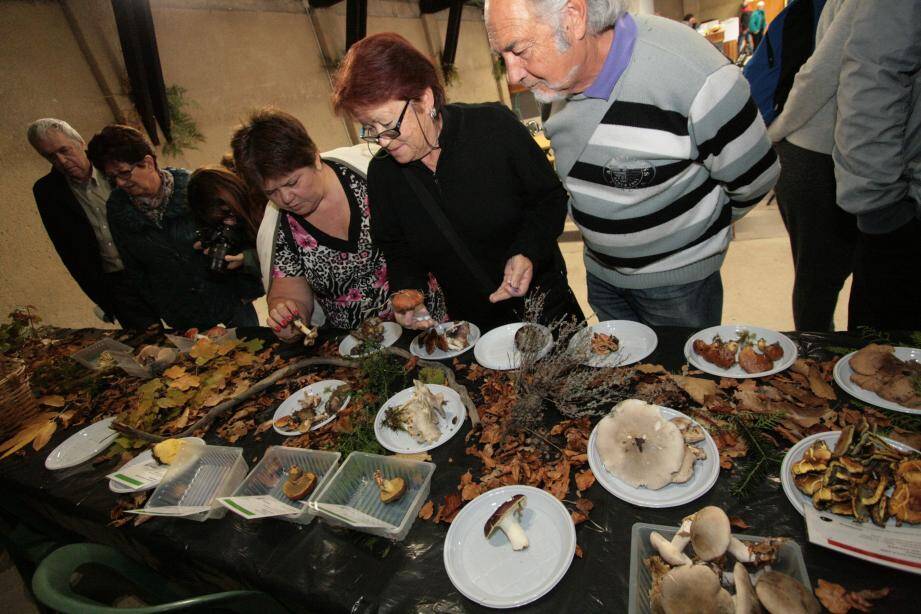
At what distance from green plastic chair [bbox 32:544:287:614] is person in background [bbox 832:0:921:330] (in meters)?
2.44

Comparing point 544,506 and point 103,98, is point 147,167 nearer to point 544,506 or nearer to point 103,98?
point 544,506

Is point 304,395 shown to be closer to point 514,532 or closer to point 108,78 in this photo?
point 514,532

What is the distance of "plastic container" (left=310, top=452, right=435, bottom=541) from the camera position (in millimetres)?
1135

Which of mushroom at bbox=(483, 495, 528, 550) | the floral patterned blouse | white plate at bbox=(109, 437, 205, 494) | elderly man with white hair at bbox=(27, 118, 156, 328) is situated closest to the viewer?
mushroom at bbox=(483, 495, 528, 550)

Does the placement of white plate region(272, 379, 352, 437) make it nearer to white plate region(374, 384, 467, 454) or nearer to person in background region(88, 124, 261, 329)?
white plate region(374, 384, 467, 454)

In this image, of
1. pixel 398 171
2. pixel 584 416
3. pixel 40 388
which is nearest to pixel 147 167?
pixel 40 388

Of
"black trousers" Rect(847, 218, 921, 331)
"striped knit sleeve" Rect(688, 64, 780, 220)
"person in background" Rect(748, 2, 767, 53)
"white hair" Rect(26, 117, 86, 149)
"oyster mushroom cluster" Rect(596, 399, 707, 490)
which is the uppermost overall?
"white hair" Rect(26, 117, 86, 149)

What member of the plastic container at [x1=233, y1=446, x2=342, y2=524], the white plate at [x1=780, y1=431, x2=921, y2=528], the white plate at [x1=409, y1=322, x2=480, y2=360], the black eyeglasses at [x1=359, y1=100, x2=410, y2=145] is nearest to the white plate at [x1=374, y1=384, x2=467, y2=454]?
the plastic container at [x1=233, y1=446, x2=342, y2=524]

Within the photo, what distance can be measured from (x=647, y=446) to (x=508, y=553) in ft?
1.45

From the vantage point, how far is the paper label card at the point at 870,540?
0.77 m

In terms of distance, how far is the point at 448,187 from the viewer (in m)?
1.92

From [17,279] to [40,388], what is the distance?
3183 mm

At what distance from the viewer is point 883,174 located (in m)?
1.46

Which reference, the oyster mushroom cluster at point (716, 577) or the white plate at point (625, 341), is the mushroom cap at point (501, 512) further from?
the white plate at point (625, 341)
